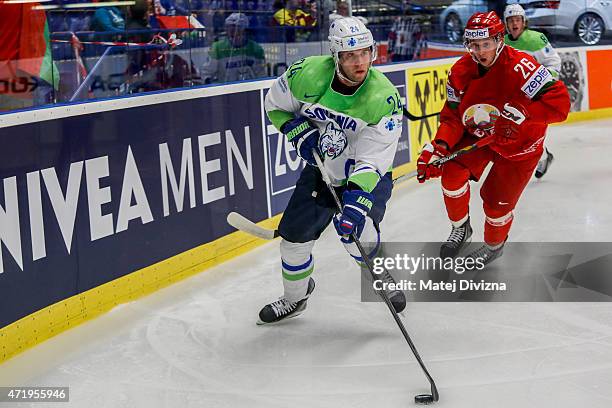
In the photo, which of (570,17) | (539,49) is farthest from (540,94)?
(570,17)

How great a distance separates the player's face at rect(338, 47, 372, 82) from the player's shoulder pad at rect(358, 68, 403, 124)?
0.07 metres

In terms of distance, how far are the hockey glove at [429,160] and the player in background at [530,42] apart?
8.22 feet

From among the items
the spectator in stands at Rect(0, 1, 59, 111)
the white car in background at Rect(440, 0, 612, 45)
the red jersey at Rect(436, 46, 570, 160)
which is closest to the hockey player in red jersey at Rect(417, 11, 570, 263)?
the red jersey at Rect(436, 46, 570, 160)

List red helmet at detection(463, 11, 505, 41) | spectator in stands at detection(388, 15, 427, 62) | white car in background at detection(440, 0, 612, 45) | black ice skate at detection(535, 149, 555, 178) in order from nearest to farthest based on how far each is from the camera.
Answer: red helmet at detection(463, 11, 505, 41)
black ice skate at detection(535, 149, 555, 178)
spectator in stands at detection(388, 15, 427, 62)
white car in background at detection(440, 0, 612, 45)

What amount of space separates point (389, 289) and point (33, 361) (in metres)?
1.52

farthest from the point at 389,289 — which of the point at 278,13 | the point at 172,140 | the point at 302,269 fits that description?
the point at 278,13

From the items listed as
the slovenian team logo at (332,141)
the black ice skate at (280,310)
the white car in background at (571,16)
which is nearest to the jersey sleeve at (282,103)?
the slovenian team logo at (332,141)

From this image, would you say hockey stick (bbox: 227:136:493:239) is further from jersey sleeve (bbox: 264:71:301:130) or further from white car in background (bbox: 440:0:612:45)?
white car in background (bbox: 440:0:612:45)

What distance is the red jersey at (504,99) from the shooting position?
4207mm

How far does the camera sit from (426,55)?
813 centimetres

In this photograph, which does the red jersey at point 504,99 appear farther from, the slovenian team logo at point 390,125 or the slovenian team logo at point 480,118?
the slovenian team logo at point 390,125

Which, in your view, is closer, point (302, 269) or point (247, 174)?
point (302, 269)

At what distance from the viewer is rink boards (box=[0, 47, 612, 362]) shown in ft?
11.7

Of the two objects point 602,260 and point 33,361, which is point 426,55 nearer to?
point 602,260
